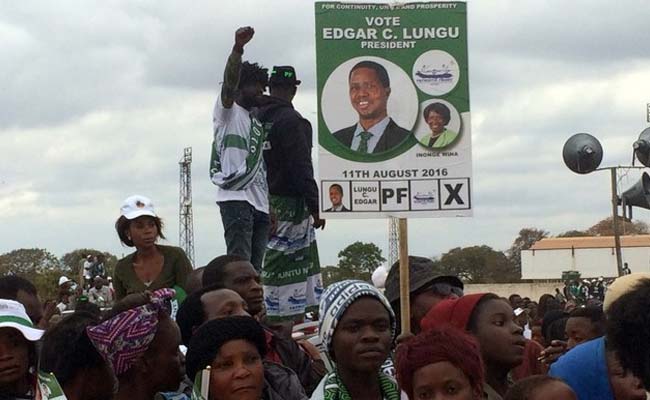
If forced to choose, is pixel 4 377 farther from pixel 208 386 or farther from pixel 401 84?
pixel 401 84

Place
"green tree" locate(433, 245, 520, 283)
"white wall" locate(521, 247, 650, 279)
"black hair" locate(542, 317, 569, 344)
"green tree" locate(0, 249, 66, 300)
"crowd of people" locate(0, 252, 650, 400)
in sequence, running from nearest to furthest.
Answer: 1. "crowd of people" locate(0, 252, 650, 400)
2. "black hair" locate(542, 317, 569, 344)
3. "green tree" locate(0, 249, 66, 300)
4. "green tree" locate(433, 245, 520, 283)
5. "white wall" locate(521, 247, 650, 279)

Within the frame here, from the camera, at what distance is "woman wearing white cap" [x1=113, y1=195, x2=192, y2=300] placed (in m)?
7.57

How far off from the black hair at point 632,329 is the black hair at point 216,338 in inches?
60.0

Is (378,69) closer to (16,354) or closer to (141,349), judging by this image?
(141,349)

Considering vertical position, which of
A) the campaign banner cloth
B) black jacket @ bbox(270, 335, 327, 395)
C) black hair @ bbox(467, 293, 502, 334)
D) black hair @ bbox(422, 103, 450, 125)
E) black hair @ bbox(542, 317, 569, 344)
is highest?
black hair @ bbox(422, 103, 450, 125)

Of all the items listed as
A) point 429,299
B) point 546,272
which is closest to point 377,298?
point 429,299

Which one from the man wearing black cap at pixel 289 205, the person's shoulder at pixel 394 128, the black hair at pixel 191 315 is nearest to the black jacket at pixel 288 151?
the man wearing black cap at pixel 289 205

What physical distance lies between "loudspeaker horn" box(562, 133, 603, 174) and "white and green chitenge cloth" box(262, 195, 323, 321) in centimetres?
886

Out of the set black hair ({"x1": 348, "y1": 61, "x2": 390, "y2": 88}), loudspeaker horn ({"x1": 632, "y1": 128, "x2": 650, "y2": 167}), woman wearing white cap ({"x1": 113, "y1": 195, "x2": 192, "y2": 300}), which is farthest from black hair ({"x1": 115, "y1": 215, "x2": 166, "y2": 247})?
loudspeaker horn ({"x1": 632, "y1": 128, "x2": 650, "y2": 167})

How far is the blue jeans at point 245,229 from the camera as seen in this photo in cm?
836

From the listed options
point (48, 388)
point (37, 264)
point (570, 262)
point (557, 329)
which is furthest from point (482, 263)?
point (48, 388)

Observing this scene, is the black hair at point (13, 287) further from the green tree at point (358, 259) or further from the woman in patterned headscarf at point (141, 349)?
the green tree at point (358, 259)

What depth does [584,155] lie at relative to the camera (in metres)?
16.8

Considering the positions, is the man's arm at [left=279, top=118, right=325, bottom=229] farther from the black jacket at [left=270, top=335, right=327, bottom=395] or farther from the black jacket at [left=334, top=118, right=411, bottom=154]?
the black jacket at [left=270, top=335, right=327, bottom=395]
